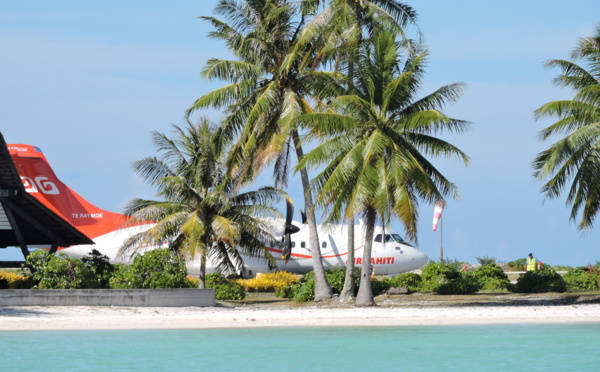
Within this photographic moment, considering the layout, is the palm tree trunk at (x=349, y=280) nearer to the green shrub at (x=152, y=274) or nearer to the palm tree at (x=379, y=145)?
the palm tree at (x=379, y=145)

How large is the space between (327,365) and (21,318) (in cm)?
1051

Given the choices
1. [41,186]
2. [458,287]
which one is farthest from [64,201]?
[458,287]

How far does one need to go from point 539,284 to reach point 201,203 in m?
15.0

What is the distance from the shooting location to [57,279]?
27609 mm

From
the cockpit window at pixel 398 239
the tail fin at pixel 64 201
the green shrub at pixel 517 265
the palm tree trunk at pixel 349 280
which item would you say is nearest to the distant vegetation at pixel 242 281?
the palm tree trunk at pixel 349 280

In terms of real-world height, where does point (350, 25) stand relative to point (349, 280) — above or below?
above

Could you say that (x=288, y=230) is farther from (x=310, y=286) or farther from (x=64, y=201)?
(x=64, y=201)

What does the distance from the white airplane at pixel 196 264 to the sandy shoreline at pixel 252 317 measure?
591 inches

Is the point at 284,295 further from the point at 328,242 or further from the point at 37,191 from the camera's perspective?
the point at 37,191

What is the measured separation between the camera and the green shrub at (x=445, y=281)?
3472 cm

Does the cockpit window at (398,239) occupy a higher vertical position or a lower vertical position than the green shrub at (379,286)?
higher

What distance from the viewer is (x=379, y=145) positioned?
2650 centimetres

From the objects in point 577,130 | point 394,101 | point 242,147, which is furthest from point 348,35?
point 577,130

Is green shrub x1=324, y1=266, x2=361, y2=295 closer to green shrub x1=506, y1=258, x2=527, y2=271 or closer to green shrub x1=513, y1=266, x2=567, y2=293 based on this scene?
green shrub x1=513, y1=266, x2=567, y2=293
